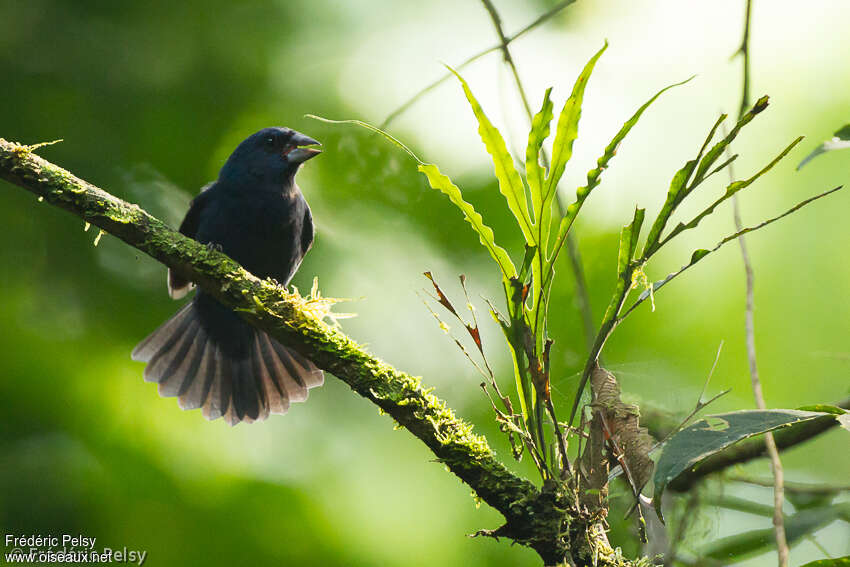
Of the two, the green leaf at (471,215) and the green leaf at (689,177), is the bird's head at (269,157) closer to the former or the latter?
the green leaf at (471,215)

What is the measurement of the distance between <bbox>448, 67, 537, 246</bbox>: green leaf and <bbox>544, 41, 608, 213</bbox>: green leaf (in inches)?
2.5

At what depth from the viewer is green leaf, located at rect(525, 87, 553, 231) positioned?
57.6 inches

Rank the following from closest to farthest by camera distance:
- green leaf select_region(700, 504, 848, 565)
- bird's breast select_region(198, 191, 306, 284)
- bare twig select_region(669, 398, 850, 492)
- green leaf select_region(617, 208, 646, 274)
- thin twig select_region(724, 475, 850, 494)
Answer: green leaf select_region(617, 208, 646, 274) → green leaf select_region(700, 504, 848, 565) → bare twig select_region(669, 398, 850, 492) → thin twig select_region(724, 475, 850, 494) → bird's breast select_region(198, 191, 306, 284)

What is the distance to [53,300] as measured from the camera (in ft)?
14.4

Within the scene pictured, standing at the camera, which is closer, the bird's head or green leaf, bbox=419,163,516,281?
green leaf, bbox=419,163,516,281

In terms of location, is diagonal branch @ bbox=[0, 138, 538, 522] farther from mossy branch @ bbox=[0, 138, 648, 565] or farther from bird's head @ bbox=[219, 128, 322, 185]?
bird's head @ bbox=[219, 128, 322, 185]

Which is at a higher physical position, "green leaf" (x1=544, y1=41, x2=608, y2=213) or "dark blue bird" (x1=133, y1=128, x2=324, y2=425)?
"dark blue bird" (x1=133, y1=128, x2=324, y2=425)

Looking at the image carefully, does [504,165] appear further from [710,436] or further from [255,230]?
[255,230]

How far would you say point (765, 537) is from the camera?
8.91 ft

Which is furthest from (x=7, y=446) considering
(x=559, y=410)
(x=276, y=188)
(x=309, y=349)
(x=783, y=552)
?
(x=783, y=552)

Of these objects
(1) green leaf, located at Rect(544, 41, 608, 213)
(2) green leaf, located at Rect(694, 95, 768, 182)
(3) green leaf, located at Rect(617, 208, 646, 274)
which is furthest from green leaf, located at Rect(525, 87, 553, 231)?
(2) green leaf, located at Rect(694, 95, 768, 182)

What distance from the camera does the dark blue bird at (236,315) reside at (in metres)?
3.38

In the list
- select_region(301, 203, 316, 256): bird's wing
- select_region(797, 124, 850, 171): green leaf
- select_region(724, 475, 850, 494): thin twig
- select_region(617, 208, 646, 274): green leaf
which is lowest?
select_region(724, 475, 850, 494): thin twig

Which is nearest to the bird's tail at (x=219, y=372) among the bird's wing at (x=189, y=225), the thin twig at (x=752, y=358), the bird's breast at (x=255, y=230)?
the bird's wing at (x=189, y=225)
